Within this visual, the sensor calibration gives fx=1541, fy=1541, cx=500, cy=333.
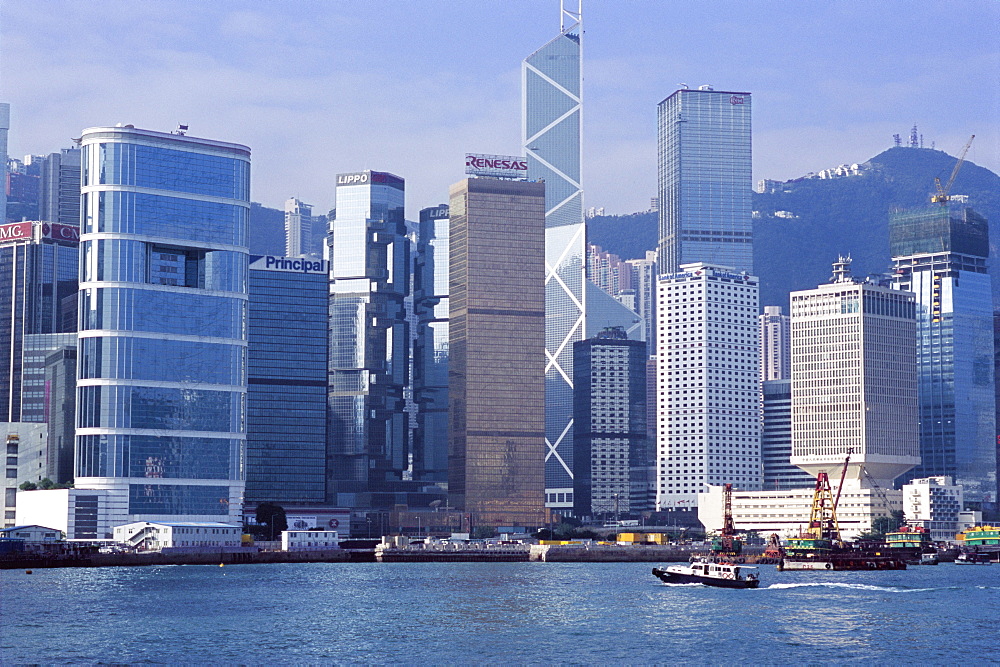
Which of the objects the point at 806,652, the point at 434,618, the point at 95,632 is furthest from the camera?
the point at 434,618

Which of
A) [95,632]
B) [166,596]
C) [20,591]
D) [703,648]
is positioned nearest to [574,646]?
[703,648]

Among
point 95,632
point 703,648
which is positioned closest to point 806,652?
point 703,648

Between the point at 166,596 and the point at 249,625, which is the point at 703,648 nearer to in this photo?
the point at 249,625

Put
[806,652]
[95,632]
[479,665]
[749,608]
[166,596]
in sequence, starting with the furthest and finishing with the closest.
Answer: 1. [166,596]
2. [749,608]
3. [95,632]
4. [806,652]
5. [479,665]

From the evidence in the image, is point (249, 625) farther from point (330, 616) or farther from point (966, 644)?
point (966, 644)

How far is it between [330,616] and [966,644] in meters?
64.4

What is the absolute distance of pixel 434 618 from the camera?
6196 inches

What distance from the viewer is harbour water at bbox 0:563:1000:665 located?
4963 inches

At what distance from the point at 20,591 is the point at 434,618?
6716 centimetres

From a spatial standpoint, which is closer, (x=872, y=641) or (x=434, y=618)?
(x=872, y=641)

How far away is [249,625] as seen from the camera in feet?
491

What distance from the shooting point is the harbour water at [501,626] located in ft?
414

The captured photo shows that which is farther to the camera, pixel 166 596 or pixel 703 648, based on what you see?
pixel 166 596

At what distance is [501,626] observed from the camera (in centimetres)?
14788
